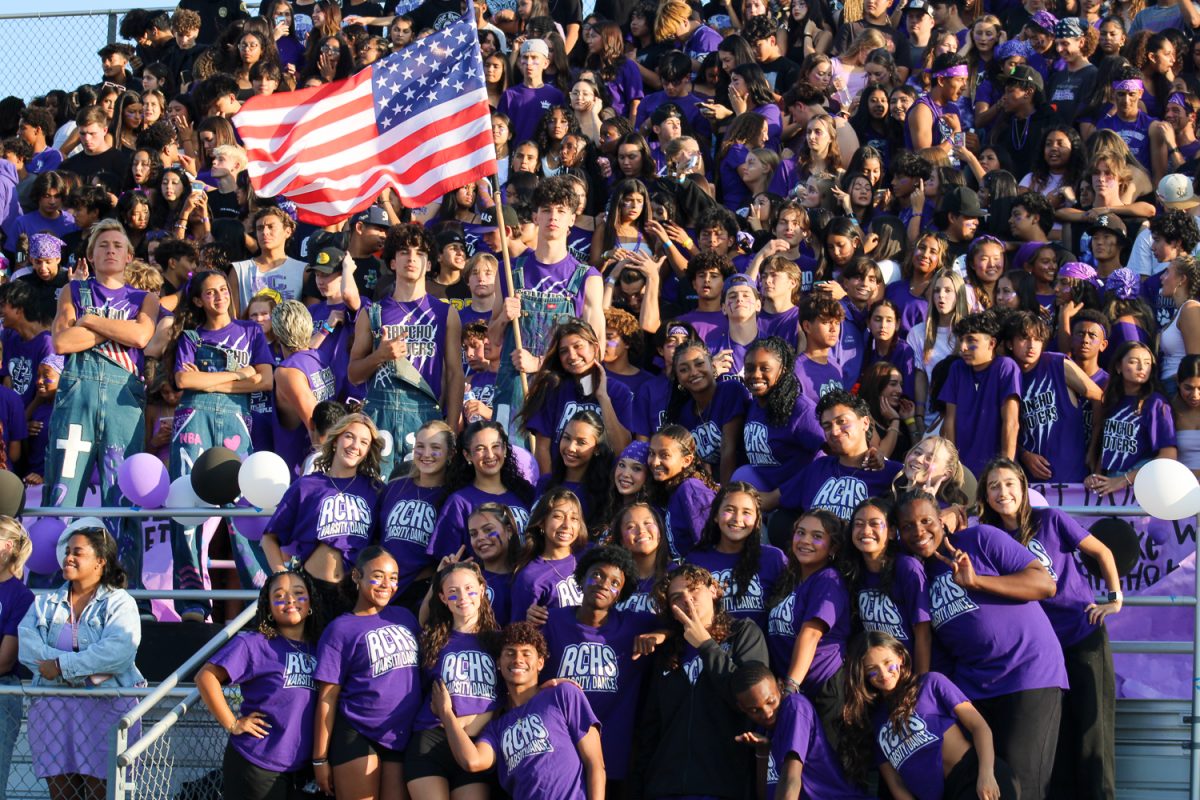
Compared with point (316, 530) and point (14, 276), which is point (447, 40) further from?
point (14, 276)

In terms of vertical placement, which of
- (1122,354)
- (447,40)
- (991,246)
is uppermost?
(447,40)

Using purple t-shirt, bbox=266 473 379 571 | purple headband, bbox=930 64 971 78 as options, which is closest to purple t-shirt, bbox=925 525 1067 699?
purple t-shirt, bbox=266 473 379 571

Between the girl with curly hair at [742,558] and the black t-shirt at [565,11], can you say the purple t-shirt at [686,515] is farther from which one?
the black t-shirt at [565,11]

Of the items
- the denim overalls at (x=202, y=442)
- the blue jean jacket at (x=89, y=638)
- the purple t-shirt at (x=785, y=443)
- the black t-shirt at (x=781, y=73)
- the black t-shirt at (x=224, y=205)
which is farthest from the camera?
the black t-shirt at (x=781, y=73)

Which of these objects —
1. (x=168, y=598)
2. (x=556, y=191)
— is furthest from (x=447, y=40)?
(x=168, y=598)

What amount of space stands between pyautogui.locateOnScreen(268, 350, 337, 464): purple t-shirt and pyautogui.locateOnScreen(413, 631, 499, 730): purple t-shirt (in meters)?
2.45

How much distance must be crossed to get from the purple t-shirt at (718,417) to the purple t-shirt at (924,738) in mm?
2062

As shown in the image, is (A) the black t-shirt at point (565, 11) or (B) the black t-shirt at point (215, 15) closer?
(A) the black t-shirt at point (565, 11)

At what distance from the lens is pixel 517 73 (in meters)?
13.9

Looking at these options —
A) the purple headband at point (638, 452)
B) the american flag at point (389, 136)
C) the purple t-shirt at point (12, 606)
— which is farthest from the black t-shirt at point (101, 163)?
the purple headband at point (638, 452)

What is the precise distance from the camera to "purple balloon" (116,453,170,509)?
9102mm

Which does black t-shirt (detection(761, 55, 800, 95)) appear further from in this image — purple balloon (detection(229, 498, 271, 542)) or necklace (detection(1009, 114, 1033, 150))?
purple balloon (detection(229, 498, 271, 542))

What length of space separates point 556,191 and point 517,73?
170 inches

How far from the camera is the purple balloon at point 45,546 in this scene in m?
9.05
